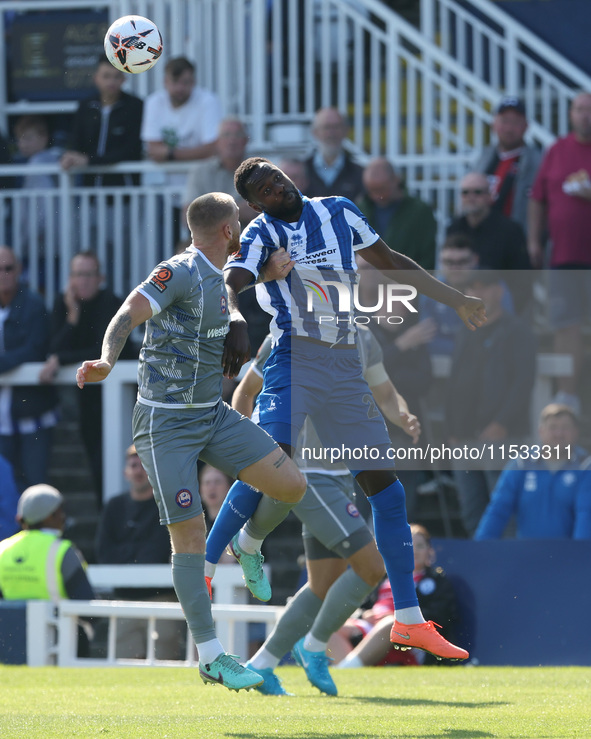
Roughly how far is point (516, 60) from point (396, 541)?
25.9 ft

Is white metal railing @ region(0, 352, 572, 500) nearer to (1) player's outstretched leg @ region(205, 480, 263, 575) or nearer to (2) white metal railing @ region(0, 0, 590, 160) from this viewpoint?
(2) white metal railing @ region(0, 0, 590, 160)

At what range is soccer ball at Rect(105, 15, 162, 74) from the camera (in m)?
7.79

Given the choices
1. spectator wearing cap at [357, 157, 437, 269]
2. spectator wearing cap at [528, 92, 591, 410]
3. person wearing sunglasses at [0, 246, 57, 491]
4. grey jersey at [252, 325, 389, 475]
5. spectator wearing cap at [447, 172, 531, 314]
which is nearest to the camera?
grey jersey at [252, 325, 389, 475]

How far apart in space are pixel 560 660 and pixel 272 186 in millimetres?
4009

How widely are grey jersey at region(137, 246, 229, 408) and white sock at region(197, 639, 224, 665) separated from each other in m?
1.08

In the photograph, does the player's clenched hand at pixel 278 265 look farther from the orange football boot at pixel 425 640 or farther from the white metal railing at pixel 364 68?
the white metal railing at pixel 364 68

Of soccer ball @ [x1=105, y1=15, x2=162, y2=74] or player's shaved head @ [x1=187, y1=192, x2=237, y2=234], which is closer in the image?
player's shaved head @ [x1=187, y1=192, x2=237, y2=234]

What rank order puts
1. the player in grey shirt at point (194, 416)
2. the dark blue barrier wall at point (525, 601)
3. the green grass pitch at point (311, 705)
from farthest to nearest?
1. the dark blue barrier wall at point (525, 601)
2. the player in grey shirt at point (194, 416)
3. the green grass pitch at point (311, 705)

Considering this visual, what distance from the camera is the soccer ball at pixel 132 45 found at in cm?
779

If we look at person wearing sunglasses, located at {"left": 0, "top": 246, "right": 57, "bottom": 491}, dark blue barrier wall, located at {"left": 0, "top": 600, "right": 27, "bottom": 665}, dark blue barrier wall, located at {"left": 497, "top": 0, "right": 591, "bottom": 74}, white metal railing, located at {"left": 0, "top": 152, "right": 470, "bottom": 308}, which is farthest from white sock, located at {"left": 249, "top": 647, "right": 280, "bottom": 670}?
dark blue barrier wall, located at {"left": 497, "top": 0, "right": 591, "bottom": 74}

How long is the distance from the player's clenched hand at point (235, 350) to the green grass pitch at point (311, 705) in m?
1.56

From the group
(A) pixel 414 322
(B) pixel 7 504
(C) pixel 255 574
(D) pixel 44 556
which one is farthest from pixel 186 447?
(B) pixel 7 504

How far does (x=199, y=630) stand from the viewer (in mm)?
6000

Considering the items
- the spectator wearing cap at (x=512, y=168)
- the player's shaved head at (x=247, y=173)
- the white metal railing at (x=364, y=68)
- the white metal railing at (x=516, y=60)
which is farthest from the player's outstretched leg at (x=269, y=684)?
the white metal railing at (x=516, y=60)
